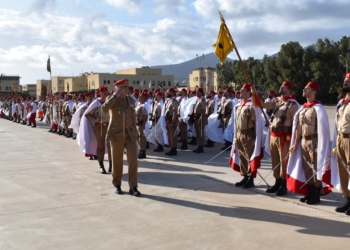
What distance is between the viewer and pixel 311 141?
22.8 feet

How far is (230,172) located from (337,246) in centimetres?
489

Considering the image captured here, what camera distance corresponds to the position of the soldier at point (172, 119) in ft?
42.0

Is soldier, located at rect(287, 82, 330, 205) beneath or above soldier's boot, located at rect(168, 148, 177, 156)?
above

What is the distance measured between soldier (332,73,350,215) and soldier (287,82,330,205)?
219 mm

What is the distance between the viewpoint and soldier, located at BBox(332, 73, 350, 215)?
6.21 meters

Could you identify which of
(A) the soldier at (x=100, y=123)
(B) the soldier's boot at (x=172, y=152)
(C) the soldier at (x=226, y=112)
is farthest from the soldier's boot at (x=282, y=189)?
(C) the soldier at (x=226, y=112)

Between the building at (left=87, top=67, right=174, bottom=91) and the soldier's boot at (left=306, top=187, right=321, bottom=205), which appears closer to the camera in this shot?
the soldier's boot at (left=306, top=187, right=321, bottom=205)

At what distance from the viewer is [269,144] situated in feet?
26.2

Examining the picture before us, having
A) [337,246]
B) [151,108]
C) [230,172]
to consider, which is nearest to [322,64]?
[151,108]

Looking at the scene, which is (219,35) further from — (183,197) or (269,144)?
(183,197)

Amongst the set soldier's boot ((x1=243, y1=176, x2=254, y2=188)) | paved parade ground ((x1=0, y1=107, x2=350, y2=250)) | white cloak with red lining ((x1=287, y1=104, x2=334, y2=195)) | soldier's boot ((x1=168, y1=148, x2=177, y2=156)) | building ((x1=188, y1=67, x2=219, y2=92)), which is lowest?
paved parade ground ((x1=0, y1=107, x2=350, y2=250))

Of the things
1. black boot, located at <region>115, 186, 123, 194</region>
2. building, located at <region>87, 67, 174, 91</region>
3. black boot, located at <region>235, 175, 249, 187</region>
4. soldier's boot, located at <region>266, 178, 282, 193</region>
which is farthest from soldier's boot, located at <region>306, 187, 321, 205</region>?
building, located at <region>87, 67, 174, 91</region>

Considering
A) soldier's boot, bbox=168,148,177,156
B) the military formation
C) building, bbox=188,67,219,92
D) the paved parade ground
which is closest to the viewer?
the paved parade ground

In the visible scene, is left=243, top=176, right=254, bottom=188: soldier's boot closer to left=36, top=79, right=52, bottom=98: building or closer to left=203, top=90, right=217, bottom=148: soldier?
left=203, top=90, right=217, bottom=148: soldier
